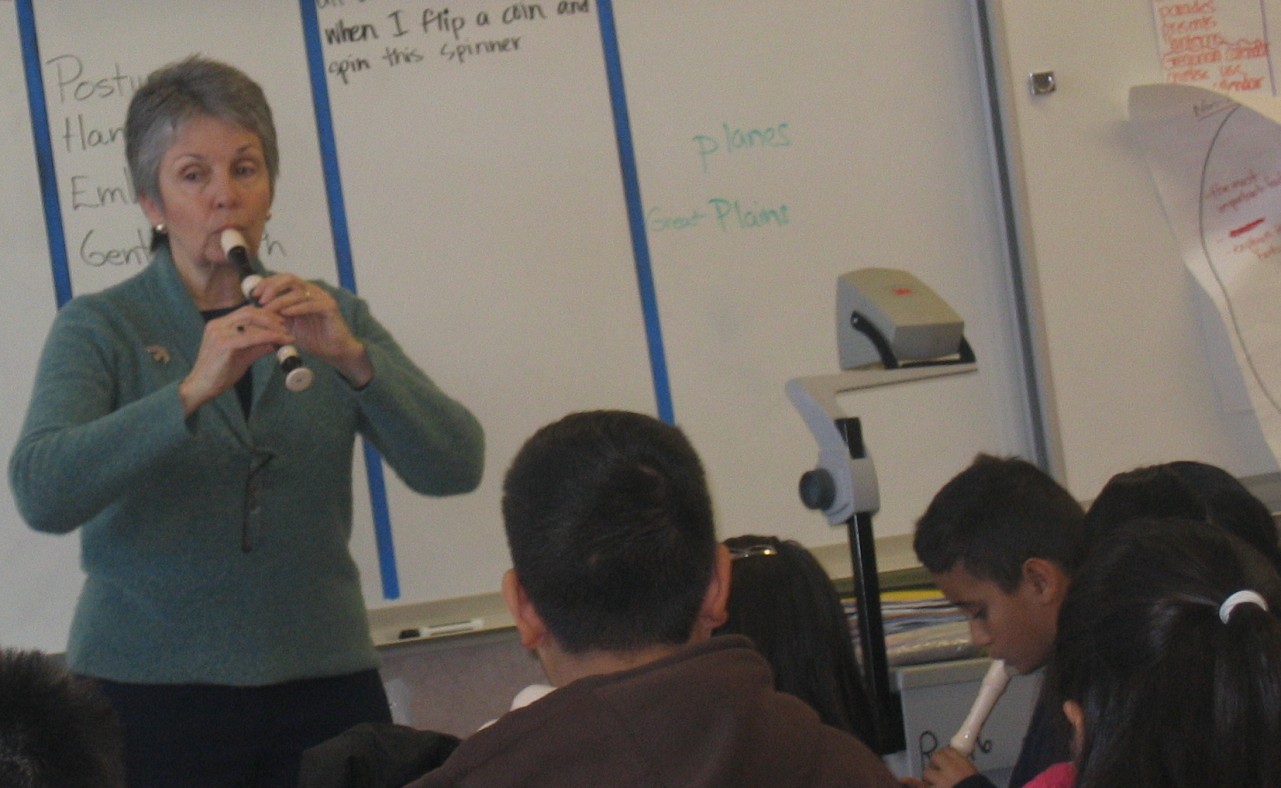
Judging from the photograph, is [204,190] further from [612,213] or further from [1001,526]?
[1001,526]

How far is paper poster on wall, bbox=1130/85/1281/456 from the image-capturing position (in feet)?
9.05

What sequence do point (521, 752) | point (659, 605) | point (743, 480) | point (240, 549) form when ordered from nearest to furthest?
point (521, 752) → point (659, 605) → point (240, 549) → point (743, 480)

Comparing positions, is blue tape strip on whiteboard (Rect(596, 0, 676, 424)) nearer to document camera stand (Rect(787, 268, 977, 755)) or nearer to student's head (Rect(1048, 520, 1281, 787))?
document camera stand (Rect(787, 268, 977, 755))

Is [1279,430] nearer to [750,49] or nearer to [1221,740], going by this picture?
[750,49]

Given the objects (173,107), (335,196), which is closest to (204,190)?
(173,107)

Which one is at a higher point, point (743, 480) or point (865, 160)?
point (865, 160)

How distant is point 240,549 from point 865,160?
1451 mm

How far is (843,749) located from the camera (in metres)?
1.11

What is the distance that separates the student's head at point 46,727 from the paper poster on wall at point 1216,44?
2356 millimetres

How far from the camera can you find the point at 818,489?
172 cm

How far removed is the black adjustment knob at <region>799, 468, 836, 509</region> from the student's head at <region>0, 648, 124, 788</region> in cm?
87

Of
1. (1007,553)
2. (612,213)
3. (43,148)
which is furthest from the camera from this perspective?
(612,213)

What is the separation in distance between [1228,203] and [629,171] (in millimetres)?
1147

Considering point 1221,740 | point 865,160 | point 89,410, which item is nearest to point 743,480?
point 865,160
